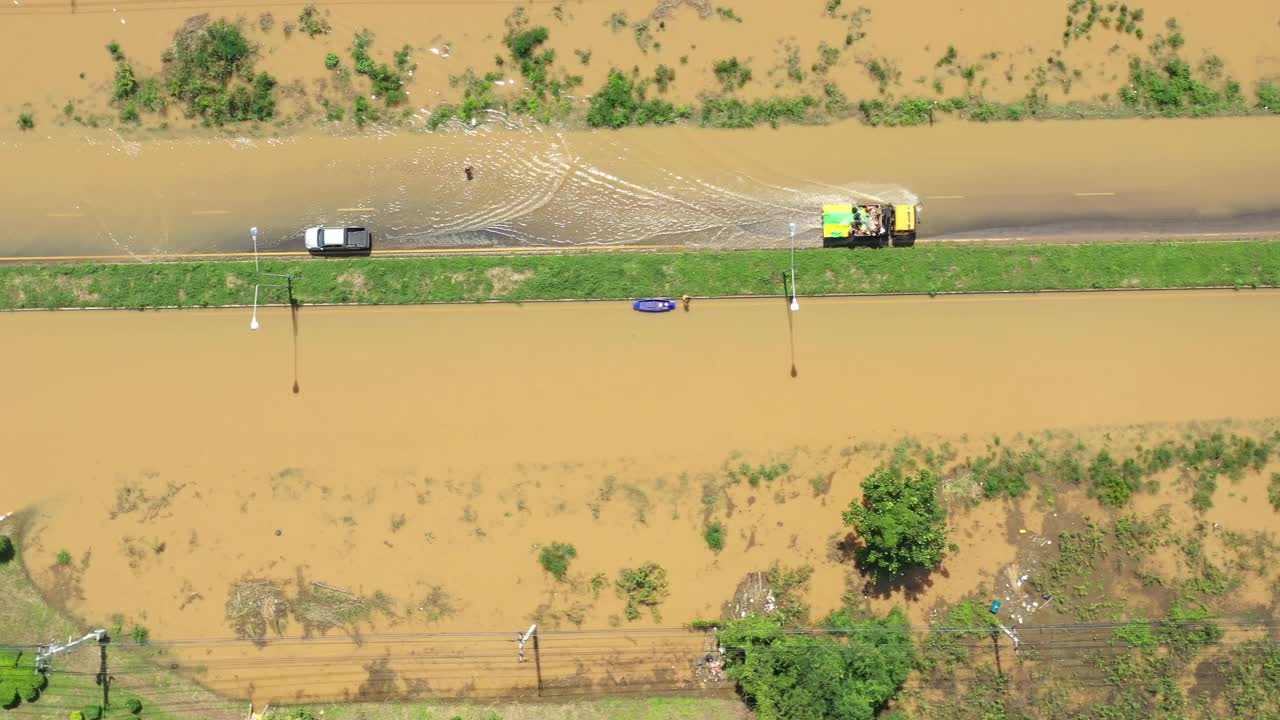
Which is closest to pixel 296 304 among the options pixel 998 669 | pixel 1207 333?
pixel 998 669

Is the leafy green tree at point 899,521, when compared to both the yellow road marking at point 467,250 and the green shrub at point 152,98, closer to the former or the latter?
the yellow road marking at point 467,250

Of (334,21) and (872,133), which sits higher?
(334,21)

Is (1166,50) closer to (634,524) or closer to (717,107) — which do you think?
(717,107)

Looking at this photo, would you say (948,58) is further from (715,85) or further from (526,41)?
(526,41)

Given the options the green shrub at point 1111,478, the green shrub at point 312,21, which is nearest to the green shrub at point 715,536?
the green shrub at point 1111,478

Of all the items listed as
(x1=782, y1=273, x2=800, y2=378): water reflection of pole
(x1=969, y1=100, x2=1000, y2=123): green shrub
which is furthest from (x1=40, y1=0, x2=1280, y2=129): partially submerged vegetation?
(x1=782, y1=273, x2=800, y2=378): water reflection of pole

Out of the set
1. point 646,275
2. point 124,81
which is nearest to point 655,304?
point 646,275
